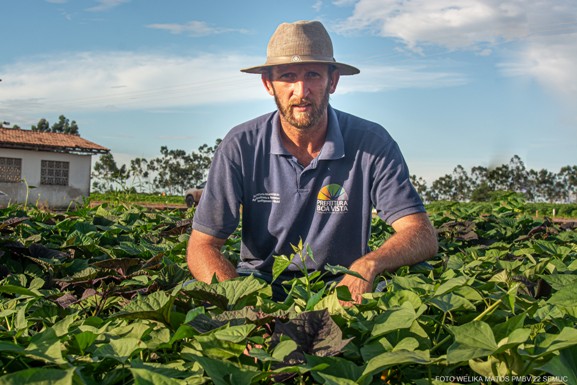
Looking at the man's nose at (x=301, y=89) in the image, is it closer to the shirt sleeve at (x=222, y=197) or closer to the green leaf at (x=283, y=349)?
the shirt sleeve at (x=222, y=197)

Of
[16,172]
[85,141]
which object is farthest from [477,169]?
[16,172]

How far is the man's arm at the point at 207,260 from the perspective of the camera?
2.80 m

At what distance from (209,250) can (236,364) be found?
5.50 feet

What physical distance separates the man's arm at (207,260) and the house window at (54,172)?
29016 millimetres

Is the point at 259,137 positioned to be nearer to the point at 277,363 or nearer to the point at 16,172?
the point at 277,363

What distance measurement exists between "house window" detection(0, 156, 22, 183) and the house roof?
664mm

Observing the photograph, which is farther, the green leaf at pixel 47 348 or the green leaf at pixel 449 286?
the green leaf at pixel 449 286

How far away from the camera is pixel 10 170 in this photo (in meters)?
29.8

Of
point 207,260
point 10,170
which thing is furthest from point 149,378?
point 10,170

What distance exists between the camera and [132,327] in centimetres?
153

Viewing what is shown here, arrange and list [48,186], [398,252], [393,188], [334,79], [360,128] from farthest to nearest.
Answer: [48,186] → [334,79] → [360,128] → [393,188] → [398,252]

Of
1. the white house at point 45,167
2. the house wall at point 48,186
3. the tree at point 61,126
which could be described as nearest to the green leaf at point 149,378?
the white house at point 45,167

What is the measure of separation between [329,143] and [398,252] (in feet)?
2.74

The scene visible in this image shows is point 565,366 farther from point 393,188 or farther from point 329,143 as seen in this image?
point 329,143
